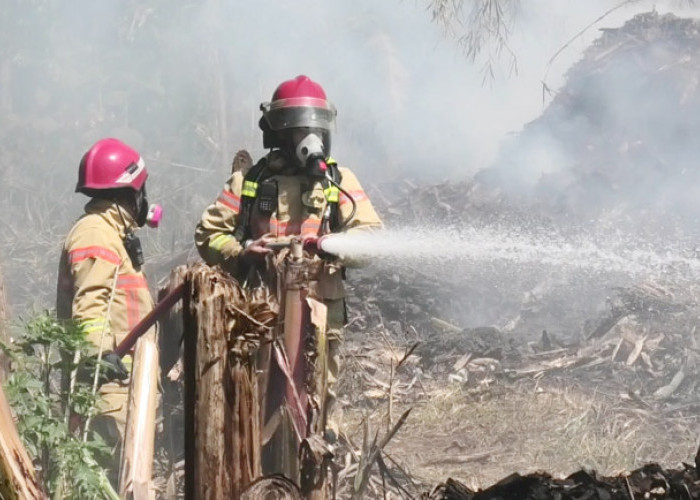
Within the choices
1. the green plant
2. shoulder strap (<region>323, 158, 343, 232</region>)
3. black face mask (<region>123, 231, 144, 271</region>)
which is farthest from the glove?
shoulder strap (<region>323, 158, 343, 232</region>)

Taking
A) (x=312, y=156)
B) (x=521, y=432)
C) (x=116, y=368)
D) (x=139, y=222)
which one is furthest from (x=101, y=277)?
(x=521, y=432)

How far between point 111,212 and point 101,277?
1.39 ft

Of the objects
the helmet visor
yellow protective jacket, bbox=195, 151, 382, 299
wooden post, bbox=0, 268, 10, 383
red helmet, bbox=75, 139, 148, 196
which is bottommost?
Result: wooden post, bbox=0, 268, 10, 383

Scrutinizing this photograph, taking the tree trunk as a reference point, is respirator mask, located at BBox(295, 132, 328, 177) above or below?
above

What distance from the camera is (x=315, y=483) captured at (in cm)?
324

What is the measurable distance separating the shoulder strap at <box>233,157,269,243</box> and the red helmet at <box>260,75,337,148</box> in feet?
0.71

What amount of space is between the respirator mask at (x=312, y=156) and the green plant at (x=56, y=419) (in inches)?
67.8

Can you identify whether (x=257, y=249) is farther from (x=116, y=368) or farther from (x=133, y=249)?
(x=116, y=368)

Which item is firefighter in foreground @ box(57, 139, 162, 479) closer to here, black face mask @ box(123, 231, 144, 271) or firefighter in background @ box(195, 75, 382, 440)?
black face mask @ box(123, 231, 144, 271)

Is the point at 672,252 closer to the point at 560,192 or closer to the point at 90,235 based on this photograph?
the point at 560,192

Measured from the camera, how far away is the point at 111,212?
4980mm

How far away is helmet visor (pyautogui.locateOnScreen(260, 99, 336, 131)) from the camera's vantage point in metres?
5.02

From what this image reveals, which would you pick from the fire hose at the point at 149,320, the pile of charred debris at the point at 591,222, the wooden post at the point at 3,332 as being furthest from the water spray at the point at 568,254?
the wooden post at the point at 3,332

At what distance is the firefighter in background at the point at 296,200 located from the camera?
498 centimetres
